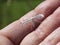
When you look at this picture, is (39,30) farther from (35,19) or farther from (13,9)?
(13,9)

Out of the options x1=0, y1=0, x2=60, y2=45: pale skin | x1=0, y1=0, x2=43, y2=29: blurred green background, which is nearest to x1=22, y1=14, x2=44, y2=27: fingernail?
x1=0, y1=0, x2=60, y2=45: pale skin

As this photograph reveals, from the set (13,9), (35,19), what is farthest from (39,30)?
(13,9)

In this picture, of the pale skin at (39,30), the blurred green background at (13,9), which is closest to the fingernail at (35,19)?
the pale skin at (39,30)

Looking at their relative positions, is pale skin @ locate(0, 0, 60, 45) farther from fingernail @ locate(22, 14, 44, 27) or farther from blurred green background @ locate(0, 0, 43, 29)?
blurred green background @ locate(0, 0, 43, 29)

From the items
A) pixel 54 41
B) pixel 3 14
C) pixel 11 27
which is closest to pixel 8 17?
pixel 3 14

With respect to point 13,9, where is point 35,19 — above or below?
below
